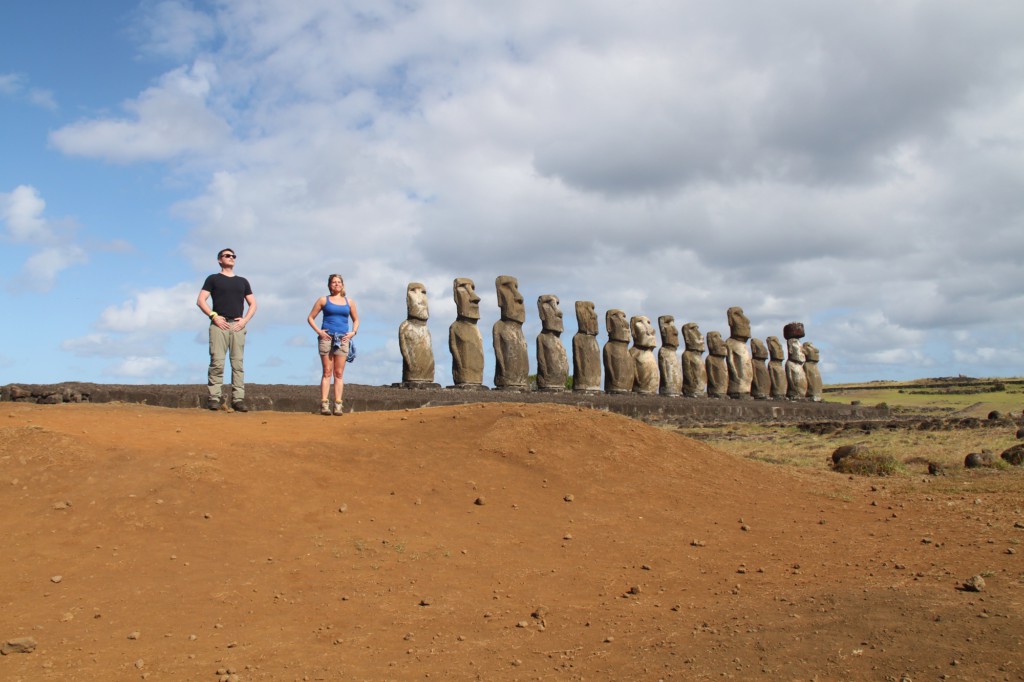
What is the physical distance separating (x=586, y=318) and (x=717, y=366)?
8.98 m

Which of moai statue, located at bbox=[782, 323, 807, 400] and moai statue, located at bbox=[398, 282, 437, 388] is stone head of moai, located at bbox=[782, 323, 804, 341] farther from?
moai statue, located at bbox=[398, 282, 437, 388]

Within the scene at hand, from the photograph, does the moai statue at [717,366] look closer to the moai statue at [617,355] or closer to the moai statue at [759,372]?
the moai statue at [759,372]

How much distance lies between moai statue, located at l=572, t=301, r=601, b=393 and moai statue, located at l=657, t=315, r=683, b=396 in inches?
191

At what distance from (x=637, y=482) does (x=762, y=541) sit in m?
1.68

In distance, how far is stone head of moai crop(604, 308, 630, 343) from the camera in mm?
25109

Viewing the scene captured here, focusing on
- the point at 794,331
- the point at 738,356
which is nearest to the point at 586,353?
the point at 738,356

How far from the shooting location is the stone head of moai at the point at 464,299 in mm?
20266

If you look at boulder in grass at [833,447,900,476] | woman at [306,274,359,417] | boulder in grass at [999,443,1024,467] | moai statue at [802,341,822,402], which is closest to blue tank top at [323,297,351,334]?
woman at [306,274,359,417]

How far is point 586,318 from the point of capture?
24.1m

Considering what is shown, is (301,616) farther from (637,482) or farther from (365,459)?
(637,482)

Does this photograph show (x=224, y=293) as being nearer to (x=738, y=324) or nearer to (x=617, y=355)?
(x=617, y=355)

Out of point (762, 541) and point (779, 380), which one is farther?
point (779, 380)

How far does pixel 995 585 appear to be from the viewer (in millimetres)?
5016

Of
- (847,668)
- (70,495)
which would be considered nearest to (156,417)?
(70,495)
